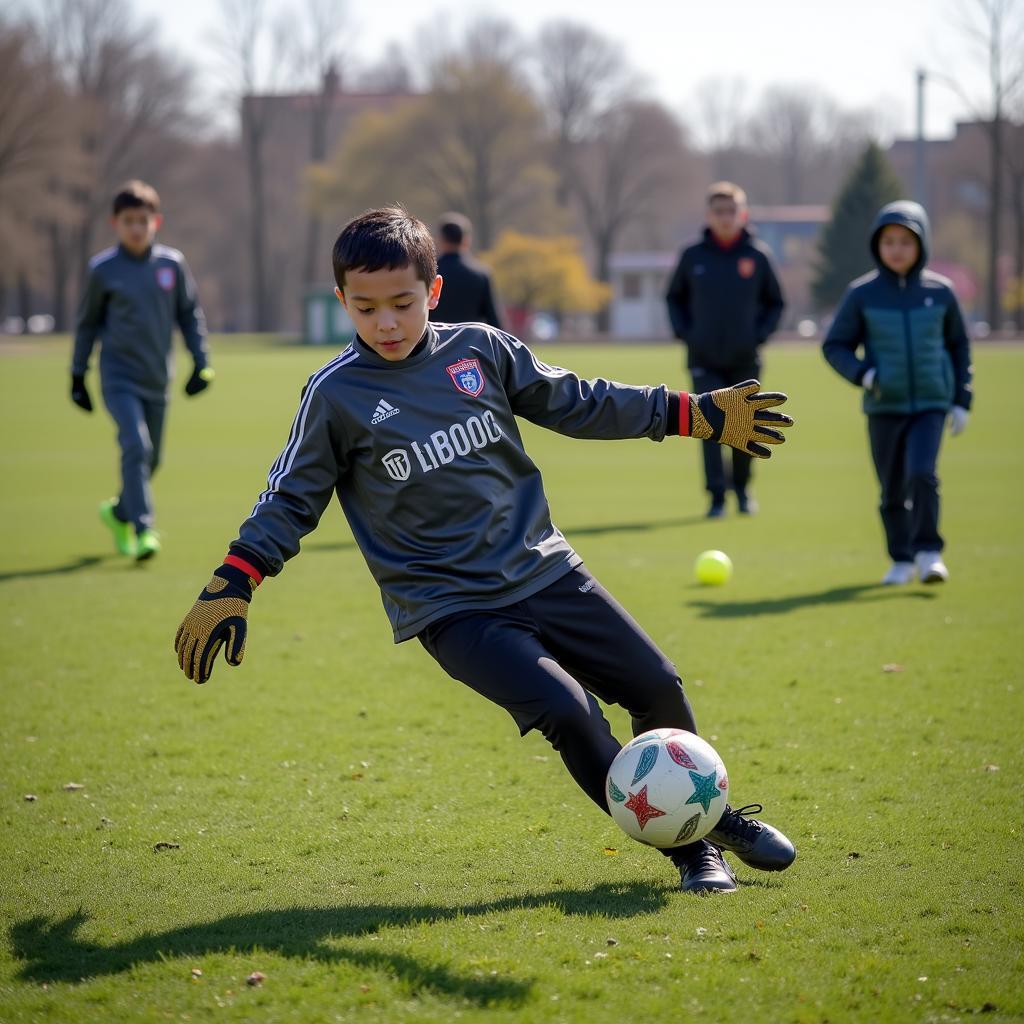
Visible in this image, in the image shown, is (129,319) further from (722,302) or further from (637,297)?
(637,297)

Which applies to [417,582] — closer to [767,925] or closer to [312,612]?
[767,925]

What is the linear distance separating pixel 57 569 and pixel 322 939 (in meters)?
7.14

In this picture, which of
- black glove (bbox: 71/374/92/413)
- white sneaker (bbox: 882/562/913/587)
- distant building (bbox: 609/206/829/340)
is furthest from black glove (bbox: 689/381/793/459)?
distant building (bbox: 609/206/829/340)

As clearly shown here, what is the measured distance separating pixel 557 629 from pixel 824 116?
96.3 m

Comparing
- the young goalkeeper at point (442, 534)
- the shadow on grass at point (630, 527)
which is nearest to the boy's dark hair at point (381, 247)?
the young goalkeeper at point (442, 534)

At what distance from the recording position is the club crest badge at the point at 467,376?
4.21 metres

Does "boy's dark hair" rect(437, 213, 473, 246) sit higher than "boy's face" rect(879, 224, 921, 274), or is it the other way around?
"boy's dark hair" rect(437, 213, 473, 246)

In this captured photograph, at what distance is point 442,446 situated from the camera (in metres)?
4.13

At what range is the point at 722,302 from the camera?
40.0 ft

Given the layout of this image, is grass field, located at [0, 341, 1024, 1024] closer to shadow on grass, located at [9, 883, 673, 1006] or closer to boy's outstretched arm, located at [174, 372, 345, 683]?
shadow on grass, located at [9, 883, 673, 1006]

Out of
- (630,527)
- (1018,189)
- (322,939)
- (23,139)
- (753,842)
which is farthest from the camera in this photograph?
(1018,189)

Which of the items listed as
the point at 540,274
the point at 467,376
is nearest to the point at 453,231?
the point at 467,376

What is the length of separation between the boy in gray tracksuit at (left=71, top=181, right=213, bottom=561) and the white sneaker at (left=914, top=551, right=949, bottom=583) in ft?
16.8

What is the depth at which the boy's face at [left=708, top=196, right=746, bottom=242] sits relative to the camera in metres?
12.1
